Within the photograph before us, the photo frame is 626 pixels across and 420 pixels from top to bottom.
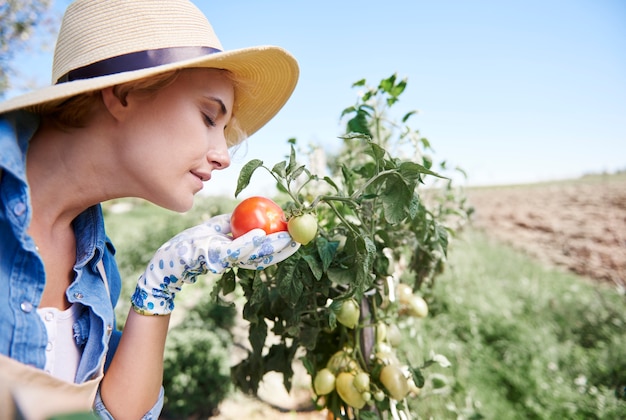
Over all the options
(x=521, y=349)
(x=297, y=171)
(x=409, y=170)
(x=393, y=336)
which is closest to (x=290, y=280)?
(x=297, y=171)

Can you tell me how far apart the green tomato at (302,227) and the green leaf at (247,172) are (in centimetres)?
14

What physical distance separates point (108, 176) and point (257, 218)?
350 mm

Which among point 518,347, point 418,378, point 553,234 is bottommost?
point 553,234

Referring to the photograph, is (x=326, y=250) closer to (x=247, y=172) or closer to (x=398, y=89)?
(x=247, y=172)

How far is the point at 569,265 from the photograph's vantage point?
6.42 m

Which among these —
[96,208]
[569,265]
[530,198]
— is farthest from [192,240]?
[530,198]

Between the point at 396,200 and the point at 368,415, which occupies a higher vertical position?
the point at 396,200

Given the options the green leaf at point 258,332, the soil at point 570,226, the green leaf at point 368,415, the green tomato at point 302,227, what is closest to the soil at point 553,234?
the soil at point 570,226

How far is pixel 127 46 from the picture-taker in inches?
35.8

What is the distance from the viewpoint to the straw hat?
858 mm

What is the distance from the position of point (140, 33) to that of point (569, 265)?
7089mm

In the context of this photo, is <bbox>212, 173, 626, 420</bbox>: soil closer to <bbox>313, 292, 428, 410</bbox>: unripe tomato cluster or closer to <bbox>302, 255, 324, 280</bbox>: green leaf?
<bbox>313, 292, 428, 410</bbox>: unripe tomato cluster

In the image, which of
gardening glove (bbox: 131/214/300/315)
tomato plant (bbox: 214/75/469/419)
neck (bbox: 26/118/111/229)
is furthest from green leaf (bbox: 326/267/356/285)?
neck (bbox: 26/118/111/229)

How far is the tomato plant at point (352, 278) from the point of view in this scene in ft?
3.02
